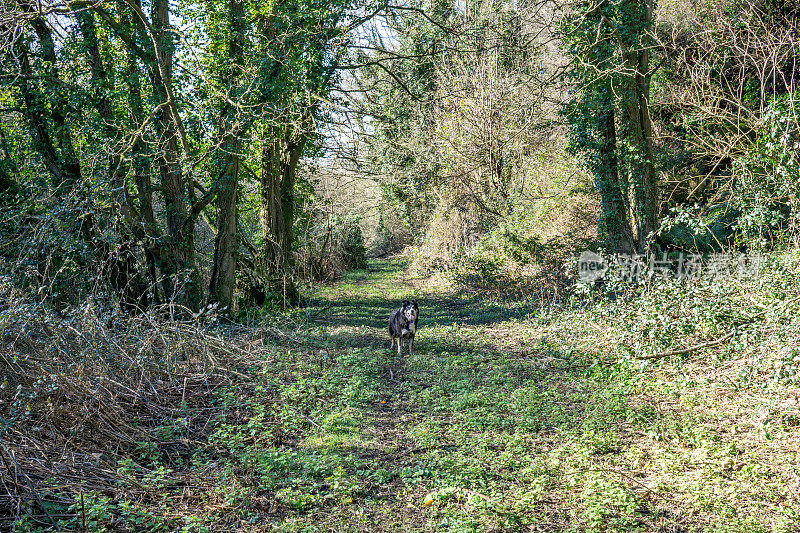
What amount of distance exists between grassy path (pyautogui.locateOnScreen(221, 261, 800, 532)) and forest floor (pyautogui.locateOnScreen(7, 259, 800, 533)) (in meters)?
0.02

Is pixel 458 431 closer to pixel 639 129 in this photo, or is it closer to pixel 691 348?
pixel 691 348

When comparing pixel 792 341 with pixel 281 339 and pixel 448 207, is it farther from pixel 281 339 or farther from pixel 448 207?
pixel 448 207

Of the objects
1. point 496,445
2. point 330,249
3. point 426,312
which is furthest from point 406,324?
point 330,249

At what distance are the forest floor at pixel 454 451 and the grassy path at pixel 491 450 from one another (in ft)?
0.07

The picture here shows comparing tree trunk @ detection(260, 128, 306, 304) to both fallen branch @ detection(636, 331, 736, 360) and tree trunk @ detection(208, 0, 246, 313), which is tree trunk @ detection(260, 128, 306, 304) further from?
fallen branch @ detection(636, 331, 736, 360)

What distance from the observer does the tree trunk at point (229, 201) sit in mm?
11906

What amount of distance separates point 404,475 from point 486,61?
15707 millimetres

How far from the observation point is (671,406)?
6617 mm

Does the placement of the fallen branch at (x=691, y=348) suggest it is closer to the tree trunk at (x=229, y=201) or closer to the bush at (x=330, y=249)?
the tree trunk at (x=229, y=201)

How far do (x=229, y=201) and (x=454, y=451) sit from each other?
346 inches

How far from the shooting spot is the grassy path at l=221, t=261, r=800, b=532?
4.41m

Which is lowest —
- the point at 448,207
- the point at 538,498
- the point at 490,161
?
the point at 538,498

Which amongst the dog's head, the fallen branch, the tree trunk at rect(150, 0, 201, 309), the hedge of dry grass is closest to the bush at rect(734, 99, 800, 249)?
the fallen branch

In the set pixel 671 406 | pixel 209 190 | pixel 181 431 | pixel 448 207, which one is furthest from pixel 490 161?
pixel 181 431
